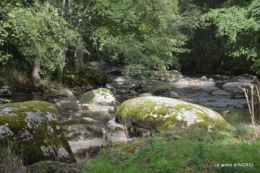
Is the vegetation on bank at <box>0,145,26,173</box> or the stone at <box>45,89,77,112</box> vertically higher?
the vegetation on bank at <box>0,145,26,173</box>

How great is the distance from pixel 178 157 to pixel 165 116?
3391 mm

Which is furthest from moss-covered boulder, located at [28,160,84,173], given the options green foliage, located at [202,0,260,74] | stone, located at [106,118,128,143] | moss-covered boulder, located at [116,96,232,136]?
green foliage, located at [202,0,260,74]

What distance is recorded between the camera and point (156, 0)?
19.8 m

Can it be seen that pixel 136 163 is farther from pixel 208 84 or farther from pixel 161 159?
pixel 208 84

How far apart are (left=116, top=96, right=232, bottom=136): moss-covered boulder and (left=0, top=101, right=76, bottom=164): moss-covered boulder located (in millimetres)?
2999

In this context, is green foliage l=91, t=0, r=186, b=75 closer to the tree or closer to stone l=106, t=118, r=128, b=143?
the tree

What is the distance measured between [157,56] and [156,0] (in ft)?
12.4

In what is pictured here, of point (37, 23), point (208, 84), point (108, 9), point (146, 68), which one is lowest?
point (208, 84)

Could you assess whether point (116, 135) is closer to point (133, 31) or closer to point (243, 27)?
point (133, 31)

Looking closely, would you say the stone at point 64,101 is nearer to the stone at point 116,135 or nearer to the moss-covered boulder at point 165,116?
the moss-covered boulder at point 165,116

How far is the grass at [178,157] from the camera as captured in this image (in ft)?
15.8

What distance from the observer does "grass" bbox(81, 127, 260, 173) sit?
4824 millimetres

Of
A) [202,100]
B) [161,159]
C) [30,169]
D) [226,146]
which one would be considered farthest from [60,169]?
[202,100]

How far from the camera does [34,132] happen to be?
6.20 meters
